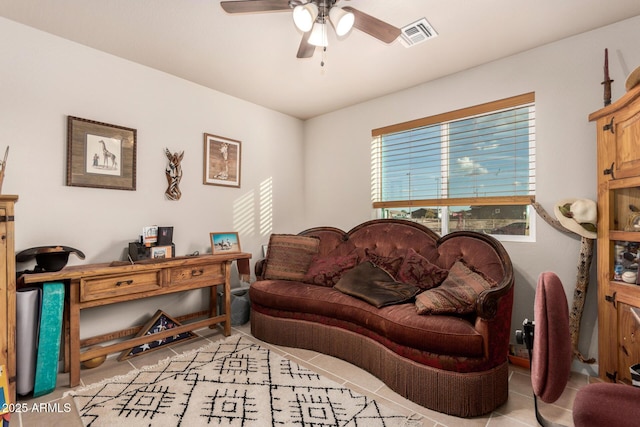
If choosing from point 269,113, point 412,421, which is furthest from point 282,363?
point 269,113

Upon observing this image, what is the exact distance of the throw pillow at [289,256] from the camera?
321 cm

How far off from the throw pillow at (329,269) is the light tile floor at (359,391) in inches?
25.5

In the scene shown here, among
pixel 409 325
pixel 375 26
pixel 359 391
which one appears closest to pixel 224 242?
pixel 359 391

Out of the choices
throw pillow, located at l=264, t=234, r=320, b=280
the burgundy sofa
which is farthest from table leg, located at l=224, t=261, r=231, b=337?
throw pillow, located at l=264, t=234, r=320, b=280

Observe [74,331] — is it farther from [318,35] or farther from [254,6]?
[318,35]

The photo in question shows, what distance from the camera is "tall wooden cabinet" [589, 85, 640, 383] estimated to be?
6.20 feet

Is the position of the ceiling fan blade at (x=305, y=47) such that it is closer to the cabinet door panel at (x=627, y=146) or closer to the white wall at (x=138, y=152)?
the white wall at (x=138, y=152)

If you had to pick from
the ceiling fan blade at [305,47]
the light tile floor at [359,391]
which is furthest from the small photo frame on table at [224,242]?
the ceiling fan blade at [305,47]

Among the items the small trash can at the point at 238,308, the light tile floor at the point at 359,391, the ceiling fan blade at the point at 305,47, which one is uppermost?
the ceiling fan blade at the point at 305,47

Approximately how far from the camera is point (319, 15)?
1.93 metres

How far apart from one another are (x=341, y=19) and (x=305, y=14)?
21cm

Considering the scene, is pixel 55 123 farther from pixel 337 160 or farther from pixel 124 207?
pixel 337 160

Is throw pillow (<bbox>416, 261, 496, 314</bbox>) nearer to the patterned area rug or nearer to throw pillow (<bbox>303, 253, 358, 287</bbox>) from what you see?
the patterned area rug

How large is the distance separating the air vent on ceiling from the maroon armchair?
2.09 meters
